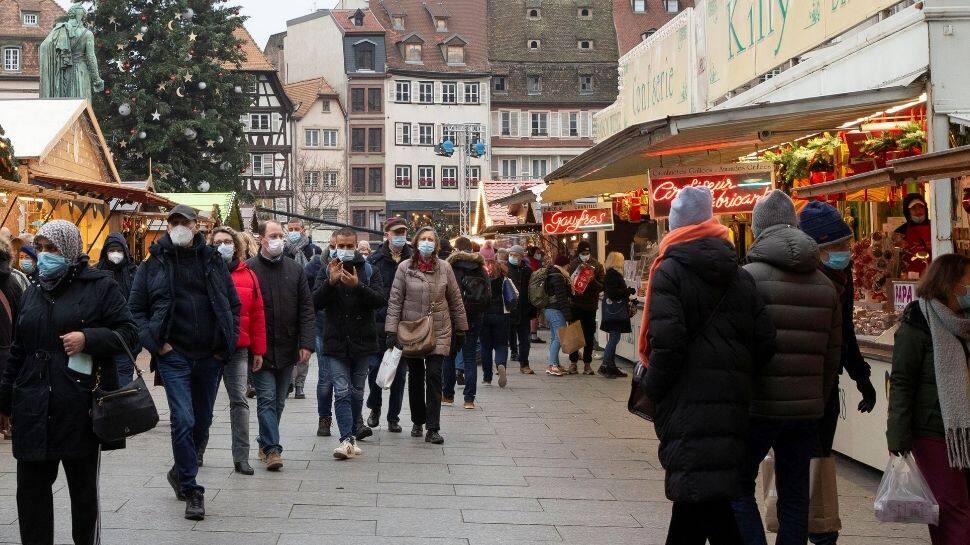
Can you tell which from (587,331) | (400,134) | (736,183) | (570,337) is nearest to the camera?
(736,183)

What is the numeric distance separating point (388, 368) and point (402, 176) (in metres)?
73.8

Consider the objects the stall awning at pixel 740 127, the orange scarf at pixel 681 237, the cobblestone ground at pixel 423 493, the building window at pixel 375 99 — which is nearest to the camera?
the orange scarf at pixel 681 237

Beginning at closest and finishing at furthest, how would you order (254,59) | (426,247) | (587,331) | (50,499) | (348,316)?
(50,499) < (348,316) < (426,247) < (587,331) < (254,59)

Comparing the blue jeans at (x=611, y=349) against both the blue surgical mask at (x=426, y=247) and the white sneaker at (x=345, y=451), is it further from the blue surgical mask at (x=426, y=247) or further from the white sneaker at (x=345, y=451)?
the white sneaker at (x=345, y=451)

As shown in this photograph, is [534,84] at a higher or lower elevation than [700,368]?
higher

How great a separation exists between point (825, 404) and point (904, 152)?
4986mm

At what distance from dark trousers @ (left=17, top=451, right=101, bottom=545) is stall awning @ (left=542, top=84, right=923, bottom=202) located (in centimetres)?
603

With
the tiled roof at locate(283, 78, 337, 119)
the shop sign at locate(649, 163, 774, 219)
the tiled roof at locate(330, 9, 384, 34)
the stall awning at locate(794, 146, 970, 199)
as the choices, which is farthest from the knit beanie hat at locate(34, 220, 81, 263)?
Answer: the tiled roof at locate(330, 9, 384, 34)

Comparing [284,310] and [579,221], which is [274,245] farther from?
[579,221]

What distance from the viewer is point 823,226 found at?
6590mm

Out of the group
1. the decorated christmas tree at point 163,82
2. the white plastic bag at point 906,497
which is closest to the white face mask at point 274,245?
the white plastic bag at point 906,497

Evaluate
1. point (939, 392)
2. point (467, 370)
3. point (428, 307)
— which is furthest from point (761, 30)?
point (939, 392)

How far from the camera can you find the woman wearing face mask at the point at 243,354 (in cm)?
930

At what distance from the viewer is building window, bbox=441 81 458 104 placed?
84438 millimetres
